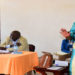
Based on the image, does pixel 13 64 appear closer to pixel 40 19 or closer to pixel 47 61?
pixel 47 61

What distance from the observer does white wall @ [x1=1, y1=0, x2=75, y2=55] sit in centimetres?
551

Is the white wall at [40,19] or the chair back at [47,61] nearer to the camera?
the chair back at [47,61]

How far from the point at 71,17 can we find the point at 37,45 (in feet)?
4.69

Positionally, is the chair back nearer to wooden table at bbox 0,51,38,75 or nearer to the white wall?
wooden table at bbox 0,51,38,75

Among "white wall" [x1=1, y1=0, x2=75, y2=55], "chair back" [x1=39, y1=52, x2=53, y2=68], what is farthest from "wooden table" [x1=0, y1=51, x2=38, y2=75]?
"white wall" [x1=1, y1=0, x2=75, y2=55]

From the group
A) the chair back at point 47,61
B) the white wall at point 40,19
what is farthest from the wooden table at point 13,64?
the white wall at point 40,19

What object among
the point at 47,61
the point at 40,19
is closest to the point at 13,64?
the point at 47,61

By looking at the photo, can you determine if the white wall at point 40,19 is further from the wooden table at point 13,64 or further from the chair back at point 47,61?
the chair back at point 47,61

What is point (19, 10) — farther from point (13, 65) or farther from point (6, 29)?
point (13, 65)

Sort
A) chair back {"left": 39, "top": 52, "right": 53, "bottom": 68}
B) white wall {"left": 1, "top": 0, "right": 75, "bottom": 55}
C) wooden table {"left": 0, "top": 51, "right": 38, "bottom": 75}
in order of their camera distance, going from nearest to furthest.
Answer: chair back {"left": 39, "top": 52, "right": 53, "bottom": 68}
wooden table {"left": 0, "top": 51, "right": 38, "bottom": 75}
white wall {"left": 1, "top": 0, "right": 75, "bottom": 55}

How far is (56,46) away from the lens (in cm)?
571

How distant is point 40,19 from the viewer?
19.3 feet

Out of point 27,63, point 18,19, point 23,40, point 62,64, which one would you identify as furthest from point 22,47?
point 18,19

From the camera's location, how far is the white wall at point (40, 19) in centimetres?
551
